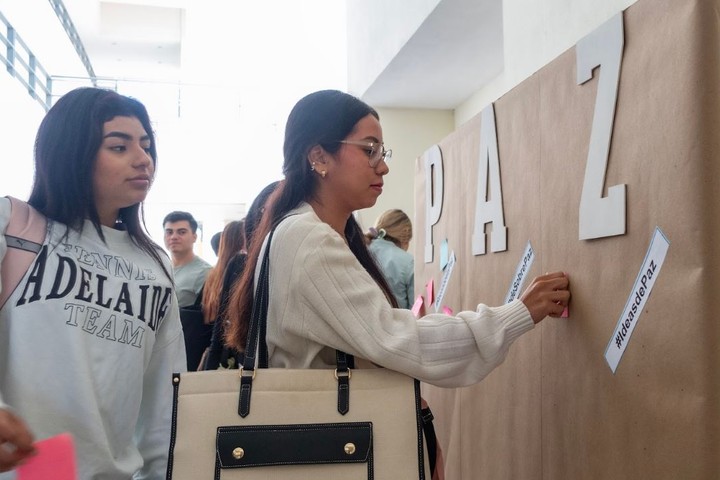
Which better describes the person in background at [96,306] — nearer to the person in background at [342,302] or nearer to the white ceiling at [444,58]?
the person in background at [342,302]

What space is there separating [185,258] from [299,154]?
2279 mm

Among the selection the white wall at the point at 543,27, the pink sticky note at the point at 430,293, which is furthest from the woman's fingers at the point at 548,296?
the pink sticky note at the point at 430,293

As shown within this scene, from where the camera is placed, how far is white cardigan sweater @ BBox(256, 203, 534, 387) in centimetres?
103

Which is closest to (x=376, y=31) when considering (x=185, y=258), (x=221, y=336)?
(x=185, y=258)

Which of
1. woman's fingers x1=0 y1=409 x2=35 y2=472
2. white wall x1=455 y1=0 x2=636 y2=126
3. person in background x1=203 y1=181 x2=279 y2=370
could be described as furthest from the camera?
person in background x1=203 y1=181 x2=279 y2=370

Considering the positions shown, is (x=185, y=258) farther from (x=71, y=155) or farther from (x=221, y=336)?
(x=71, y=155)

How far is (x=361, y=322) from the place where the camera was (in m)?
1.03

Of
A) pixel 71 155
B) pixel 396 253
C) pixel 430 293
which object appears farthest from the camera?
pixel 396 253

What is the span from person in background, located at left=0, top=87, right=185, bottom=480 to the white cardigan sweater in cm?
30

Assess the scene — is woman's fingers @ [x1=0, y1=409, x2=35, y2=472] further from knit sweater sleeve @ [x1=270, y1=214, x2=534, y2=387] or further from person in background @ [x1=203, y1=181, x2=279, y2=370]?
person in background @ [x1=203, y1=181, x2=279, y2=370]

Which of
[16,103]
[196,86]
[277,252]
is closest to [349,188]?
[277,252]

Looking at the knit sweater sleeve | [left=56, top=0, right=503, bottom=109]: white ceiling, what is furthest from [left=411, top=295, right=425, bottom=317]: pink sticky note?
[left=56, top=0, right=503, bottom=109]: white ceiling

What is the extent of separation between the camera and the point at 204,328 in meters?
A: 2.86

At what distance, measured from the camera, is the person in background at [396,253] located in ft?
10.3
